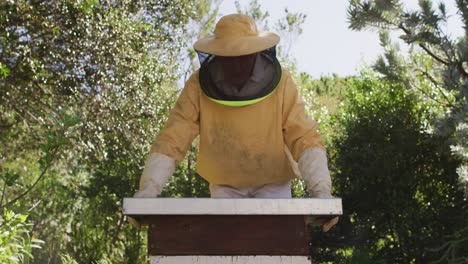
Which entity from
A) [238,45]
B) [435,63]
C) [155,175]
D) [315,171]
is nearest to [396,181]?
[435,63]

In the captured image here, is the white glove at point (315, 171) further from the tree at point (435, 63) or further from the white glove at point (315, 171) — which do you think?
the tree at point (435, 63)

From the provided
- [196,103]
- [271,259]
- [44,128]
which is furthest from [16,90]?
[271,259]

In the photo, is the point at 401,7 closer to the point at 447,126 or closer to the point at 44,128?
the point at 447,126

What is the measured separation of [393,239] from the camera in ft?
28.7

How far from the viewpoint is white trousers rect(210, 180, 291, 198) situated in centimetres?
400

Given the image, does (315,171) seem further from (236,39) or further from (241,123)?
(236,39)

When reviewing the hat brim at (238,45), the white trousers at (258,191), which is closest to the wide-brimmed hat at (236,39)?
the hat brim at (238,45)

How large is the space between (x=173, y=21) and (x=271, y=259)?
21.2 ft

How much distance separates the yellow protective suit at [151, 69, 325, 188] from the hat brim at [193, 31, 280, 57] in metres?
0.22

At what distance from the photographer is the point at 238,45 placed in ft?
12.4

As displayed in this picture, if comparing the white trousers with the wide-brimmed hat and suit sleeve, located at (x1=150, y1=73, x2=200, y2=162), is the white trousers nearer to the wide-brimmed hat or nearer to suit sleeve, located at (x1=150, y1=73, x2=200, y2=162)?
suit sleeve, located at (x1=150, y1=73, x2=200, y2=162)

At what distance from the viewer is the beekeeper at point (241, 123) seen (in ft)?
12.5

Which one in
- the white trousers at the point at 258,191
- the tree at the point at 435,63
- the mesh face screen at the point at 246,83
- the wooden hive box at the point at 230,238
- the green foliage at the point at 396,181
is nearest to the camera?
the wooden hive box at the point at 230,238

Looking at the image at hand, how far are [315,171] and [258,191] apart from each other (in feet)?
1.37
